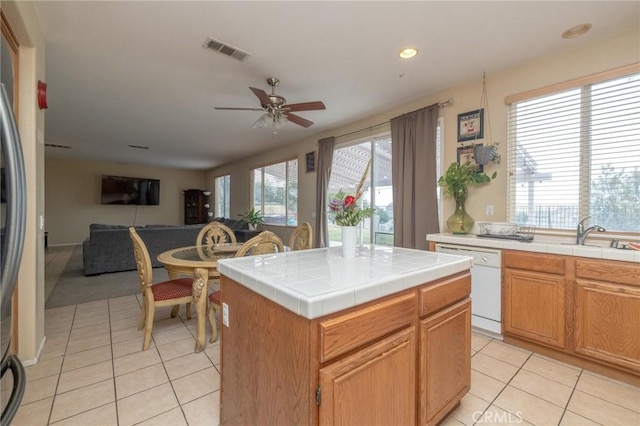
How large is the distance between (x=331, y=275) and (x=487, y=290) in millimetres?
2039

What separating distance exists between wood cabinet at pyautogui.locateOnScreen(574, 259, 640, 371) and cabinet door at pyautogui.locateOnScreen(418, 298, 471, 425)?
1151mm

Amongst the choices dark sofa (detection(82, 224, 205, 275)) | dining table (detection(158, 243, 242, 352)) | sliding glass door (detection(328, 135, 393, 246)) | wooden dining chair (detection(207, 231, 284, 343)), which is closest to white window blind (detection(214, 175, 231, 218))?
dark sofa (detection(82, 224, 205, 275))

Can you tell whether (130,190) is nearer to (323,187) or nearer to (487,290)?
(323,187)

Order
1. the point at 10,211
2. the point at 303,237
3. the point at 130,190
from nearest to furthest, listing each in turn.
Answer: the point at 10,211 → the point at 303,237 → the point at 130,190

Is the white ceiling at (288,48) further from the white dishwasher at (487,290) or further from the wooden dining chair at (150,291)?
the white dishwasher at (487,290)

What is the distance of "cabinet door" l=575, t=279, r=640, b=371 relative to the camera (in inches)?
73.1

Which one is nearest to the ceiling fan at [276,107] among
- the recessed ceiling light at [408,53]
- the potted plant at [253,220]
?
the recessed ceiling light at [408,53]

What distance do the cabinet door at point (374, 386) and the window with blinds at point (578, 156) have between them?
7.63ft

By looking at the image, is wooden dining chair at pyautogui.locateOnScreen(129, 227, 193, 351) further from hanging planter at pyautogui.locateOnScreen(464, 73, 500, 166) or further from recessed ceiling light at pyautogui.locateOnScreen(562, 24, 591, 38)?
recessed ceiling light at pyautogui.locateOnScreen(562, 24, 591, 38)

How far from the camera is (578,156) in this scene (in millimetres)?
2492

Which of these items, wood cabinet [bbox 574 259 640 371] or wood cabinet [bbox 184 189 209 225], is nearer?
wood cabinet [bbox 574 259 640 371]

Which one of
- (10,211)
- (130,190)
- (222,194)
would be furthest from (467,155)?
(130,190)

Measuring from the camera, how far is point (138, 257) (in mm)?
2395

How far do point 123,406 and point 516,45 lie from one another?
393 cm
